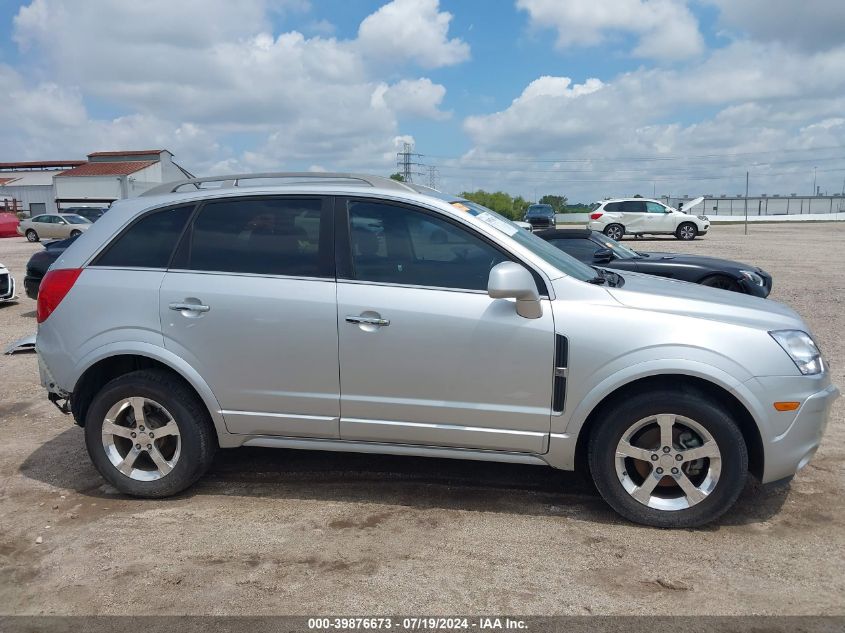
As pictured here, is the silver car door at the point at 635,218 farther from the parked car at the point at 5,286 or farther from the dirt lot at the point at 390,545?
the dirt lot at the point at 390,545

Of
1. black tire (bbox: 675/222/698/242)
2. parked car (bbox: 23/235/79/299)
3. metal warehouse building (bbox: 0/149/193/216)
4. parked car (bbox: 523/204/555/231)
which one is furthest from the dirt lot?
metal warehouse building (bbox: 0/149/193/216)

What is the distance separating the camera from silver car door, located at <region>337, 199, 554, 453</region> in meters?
3.77

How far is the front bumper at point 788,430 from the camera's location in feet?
11.9

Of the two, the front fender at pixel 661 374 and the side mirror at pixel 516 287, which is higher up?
the side mirror at pixel 516 287

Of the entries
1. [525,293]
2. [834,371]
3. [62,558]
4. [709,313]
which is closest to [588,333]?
[525,293]

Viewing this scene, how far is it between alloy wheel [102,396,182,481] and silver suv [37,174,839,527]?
0.5 inches

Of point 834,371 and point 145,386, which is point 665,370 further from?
point 834,371

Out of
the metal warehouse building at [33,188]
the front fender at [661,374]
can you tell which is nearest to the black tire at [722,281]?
the front fender at [661,374]

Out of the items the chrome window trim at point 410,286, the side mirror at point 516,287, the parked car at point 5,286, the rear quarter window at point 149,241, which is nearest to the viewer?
the side mirror at point 516,287

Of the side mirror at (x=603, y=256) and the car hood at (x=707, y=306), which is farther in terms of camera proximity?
→ the side mirror at (x=603, y=256)

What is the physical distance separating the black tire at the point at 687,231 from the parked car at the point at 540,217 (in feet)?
20.9

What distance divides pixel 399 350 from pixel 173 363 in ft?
4.43

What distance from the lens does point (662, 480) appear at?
3.78 metres

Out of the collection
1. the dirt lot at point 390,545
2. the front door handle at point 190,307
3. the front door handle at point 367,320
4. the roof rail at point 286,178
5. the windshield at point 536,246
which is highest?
the roof rail at point 286,178
